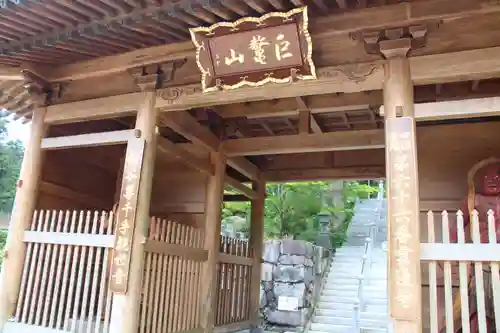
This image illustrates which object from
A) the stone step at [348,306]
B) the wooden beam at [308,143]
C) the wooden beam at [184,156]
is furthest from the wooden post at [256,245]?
the stone step at [348,306]

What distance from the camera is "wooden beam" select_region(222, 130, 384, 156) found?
227 inches

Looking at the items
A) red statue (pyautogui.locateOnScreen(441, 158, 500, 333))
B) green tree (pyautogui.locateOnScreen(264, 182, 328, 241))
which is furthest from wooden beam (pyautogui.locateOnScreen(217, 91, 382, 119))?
green tree (pyautogui.locateOnScreen(264, 182, 328, 241))

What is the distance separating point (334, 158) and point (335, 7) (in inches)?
140

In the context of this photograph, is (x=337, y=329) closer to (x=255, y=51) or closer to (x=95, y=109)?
(x=95, y=109)

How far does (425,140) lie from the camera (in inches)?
217

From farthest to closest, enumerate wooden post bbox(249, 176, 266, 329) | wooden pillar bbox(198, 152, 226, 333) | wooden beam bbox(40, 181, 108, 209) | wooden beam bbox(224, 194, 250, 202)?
wooden beam bbox(224, 194, 250, 202) < wooden post bbox(249, 176, 266, 329) < wooden pillar bbox(198, 152, 226, 333) < wooden beam bbox(40, 181, 108, 209)

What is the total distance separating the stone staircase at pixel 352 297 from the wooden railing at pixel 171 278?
11.0ft

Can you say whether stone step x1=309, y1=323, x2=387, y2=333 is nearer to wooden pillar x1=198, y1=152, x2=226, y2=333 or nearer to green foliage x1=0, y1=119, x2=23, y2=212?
wooden pillar x1=198, y1=152, x2=226, y2=333

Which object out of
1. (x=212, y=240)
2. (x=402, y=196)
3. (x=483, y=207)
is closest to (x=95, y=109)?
(x=212, y=240)

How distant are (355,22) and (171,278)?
347 cm

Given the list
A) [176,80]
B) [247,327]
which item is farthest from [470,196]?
[247,327]

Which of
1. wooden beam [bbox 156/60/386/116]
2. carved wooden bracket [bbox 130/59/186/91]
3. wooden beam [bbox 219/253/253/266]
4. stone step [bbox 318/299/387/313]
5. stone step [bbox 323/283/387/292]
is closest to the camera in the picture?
wooden beam [bbox 156/60/386/116]

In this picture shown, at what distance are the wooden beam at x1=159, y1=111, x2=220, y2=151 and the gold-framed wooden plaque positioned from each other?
0.90 meters

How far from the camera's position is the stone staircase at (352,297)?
8.58 m
